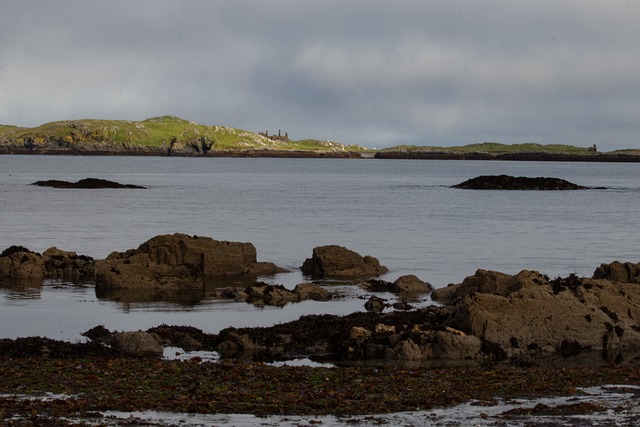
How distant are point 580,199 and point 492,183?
24954 mm

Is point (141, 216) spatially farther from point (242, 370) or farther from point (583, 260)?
point (242, 370)

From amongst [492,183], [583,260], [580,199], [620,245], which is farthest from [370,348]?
[492,183]

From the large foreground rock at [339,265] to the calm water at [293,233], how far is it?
2.67ft

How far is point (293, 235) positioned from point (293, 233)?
1316 millimetres

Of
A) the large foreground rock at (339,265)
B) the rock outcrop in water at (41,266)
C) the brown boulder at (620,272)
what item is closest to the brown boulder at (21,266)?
the rock outcrop in water at (41,266)

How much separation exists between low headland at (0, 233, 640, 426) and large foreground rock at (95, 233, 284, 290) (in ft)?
0.23

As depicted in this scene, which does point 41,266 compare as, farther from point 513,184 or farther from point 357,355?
point 513,184

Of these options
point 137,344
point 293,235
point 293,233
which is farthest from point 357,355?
point 293,233

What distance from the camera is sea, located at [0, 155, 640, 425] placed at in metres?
27.4

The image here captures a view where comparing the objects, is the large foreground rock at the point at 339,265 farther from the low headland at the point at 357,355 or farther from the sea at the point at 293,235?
the low headland at the point at 357,355

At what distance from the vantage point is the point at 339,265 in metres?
36.7

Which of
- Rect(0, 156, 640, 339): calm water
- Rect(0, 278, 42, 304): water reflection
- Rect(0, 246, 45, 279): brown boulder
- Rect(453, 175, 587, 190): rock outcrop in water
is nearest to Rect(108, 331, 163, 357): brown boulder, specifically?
Rect(0, 156, 640, 339): calm water

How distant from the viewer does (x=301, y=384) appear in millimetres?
17031

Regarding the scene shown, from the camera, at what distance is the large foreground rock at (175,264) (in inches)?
1267
